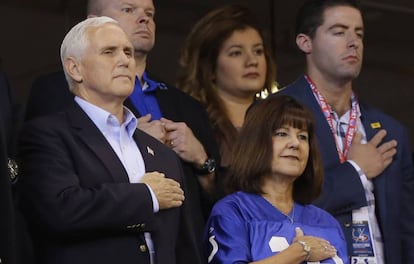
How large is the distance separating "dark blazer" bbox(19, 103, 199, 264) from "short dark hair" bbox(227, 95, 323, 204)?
459mm

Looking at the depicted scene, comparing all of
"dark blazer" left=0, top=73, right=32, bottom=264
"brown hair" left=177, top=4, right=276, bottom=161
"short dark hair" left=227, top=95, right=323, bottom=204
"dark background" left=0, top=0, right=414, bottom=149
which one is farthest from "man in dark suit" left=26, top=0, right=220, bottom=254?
"dark background" left=0, top=0, right=414, bottom=149

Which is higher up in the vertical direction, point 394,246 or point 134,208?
point 134,208

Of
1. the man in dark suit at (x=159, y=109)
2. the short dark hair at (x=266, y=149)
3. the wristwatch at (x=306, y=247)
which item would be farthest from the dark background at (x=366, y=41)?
the wristwatch at (x=306, y=247)

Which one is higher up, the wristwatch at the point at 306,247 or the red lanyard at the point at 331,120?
the red lanyard at the point at 331,120

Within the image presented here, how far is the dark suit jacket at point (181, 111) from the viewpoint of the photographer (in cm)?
470

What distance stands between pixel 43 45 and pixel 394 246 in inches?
83.3

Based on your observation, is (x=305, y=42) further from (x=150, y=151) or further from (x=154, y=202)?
(x=154, y=202)

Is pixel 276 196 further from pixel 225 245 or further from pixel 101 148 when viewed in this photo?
pixel 101 148

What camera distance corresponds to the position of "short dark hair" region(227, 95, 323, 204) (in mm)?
4582

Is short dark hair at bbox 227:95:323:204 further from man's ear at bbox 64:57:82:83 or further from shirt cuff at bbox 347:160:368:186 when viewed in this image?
man's ear at bbox 64:57:82:83

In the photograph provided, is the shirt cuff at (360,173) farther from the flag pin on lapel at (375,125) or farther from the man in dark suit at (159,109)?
the man in dark suit at (159,109)

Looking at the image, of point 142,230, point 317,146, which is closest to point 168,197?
Result: point 142,230

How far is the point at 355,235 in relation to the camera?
505cm


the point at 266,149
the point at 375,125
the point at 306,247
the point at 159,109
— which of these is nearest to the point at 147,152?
the point at 266,149
